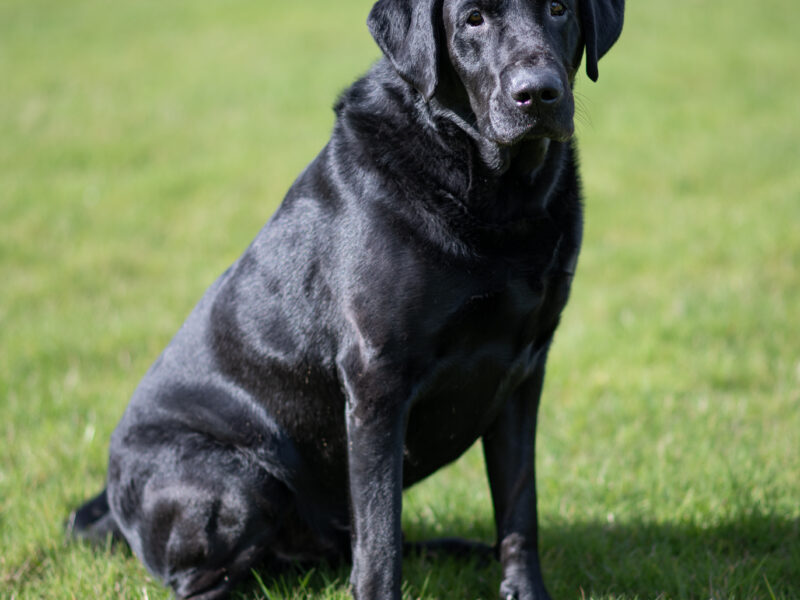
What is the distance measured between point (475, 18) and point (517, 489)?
1.39 meters

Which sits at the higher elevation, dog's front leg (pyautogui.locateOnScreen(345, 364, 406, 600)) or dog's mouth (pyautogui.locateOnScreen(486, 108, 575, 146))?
dog's mouth (pyautogui.locateOnScreen(486, 108, 575, 146))

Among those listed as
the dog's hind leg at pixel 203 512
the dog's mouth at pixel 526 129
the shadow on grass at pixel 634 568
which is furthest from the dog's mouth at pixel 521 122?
the shadow on grass at pixel 634 568

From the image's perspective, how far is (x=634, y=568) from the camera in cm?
280

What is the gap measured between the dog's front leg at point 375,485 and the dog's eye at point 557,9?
43.6 inches

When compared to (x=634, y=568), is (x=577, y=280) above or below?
above

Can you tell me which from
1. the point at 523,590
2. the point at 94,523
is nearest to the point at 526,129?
the point at 523,590

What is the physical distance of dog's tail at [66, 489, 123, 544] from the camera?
118 inches

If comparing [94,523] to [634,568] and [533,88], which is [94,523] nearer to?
[634,568]

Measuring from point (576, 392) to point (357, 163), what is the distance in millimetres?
2256

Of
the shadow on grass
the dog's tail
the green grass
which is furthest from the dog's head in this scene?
the dog's tail

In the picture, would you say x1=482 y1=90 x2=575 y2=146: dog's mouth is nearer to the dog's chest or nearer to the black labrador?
the black labrador

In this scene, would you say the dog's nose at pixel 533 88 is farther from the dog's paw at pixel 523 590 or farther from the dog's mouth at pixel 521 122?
the dog's paw at pixel 523 590

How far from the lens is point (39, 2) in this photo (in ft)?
45.2

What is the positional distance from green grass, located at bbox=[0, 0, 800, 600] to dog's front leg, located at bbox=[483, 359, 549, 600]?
5.9 inches
